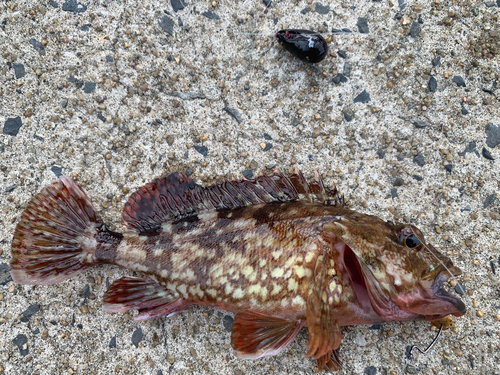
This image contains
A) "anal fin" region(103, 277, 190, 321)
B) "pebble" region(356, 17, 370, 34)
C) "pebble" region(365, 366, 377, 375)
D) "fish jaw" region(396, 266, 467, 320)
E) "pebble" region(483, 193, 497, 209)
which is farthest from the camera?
"pebble" region(356, 17, 370, 34)

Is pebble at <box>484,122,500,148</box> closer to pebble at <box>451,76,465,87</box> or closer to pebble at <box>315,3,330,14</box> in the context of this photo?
pebble at <box>451,76,465,87</box>

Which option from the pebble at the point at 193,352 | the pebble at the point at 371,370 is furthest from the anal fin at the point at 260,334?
the pebble at the point at 371,370

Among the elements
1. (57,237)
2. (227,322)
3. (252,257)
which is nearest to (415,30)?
(252,257)

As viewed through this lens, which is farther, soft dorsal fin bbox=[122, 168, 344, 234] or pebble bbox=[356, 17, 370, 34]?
pebble bbox=[356, 17, 370, 34]

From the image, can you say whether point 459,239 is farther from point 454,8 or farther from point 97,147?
point 97,147

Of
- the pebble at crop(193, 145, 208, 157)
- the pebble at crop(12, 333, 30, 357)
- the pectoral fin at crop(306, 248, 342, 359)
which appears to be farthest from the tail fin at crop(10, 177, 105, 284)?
the pectoral fin at crop(306, 248, 342, 359)

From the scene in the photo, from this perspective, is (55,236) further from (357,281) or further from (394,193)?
(394,193)
